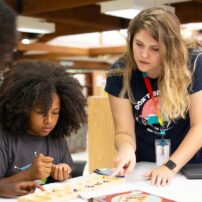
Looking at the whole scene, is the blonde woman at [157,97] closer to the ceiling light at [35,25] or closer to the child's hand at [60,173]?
the child's hand at [60,173]

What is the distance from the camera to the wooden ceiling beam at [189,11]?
414 centimetres

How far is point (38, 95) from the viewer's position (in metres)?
1.77

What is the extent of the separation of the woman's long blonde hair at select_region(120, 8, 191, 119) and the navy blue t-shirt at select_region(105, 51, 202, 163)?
Result: 0.05 meters

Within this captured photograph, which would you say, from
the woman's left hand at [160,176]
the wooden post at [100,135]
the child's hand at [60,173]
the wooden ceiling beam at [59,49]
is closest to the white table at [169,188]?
the woman's left hand at [160,176]

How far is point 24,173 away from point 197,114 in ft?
2.37

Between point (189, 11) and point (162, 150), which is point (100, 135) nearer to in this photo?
point (162, 150)

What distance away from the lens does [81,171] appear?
1.97 m

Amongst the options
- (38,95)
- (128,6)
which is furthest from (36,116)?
(128,6)

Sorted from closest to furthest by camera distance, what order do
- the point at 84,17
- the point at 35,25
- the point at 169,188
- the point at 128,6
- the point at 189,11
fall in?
the point at 169,188 → the point at 128,6 → the point at 189,11 → the point at 84,17 → the point at 35,25

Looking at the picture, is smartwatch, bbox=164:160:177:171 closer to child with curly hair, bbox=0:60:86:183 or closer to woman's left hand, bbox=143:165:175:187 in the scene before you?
woman's left hand, bbox=143:165:175:187

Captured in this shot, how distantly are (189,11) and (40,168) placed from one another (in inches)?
125

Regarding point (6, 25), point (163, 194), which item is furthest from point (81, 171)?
point (6, 25)

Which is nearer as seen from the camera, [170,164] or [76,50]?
[170,164]

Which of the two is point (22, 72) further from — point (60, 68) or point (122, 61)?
point (122, 61)
